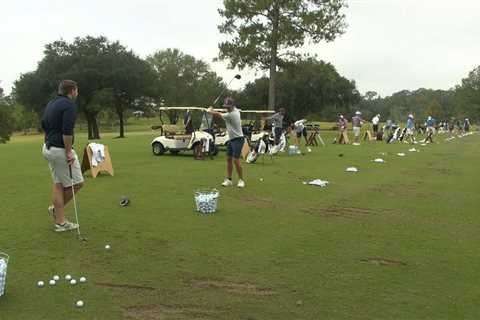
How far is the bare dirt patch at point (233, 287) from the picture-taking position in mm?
5261

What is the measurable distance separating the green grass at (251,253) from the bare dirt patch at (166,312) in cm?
2

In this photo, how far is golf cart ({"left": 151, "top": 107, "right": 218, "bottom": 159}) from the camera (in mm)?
19236

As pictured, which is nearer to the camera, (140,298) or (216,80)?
(140,298)

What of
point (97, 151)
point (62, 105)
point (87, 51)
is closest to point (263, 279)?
point (62, 105)

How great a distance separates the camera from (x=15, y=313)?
4.61 metres

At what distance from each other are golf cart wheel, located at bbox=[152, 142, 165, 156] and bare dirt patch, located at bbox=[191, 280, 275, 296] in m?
15.5

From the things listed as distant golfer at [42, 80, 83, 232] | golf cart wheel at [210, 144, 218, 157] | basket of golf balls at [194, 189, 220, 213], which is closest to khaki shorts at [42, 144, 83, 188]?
distant golfer at [42, 80, 83, 232]

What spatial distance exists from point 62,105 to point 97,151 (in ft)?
22.9

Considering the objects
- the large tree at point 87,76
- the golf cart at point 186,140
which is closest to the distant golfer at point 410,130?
the golf cart at point 186,140

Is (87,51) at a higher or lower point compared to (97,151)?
higher

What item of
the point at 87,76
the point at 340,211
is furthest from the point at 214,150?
the point at 87,76

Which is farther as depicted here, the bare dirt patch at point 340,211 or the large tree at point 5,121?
the large tree at point 5,121

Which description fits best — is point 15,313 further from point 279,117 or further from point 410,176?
point 279,117

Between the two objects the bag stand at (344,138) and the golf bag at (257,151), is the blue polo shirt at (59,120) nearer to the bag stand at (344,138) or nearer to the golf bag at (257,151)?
the golf bag at (257,151)
